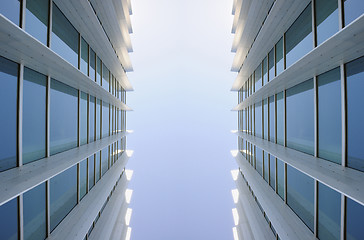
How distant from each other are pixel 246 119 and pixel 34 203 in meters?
14.1

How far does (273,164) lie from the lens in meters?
8.68

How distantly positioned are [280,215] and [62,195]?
810 cm

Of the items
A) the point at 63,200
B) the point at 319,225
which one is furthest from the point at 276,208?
the point at 63,200

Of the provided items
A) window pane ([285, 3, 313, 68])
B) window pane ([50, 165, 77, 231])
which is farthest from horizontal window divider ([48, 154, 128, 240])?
window pane ([285, 3, 313, 68])

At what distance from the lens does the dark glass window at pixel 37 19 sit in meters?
4.50

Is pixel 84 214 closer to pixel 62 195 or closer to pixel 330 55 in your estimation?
pixel 62 195

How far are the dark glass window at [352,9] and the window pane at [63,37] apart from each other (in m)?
8.24

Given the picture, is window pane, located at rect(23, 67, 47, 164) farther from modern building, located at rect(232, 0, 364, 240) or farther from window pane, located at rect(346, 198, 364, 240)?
window pane, located at rect(346, 198, 364, 240)

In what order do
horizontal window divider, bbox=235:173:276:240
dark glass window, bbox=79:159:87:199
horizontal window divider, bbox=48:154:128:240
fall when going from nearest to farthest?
horizontal window divider, bbox=48:154:128:240, dark glass window, bbox=79:159:87:199, horizontal window divider, bbox=235:173:276:240

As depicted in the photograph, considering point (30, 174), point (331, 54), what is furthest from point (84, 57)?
point (331, 54)

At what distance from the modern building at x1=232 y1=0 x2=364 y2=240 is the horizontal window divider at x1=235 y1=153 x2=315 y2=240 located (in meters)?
0.03

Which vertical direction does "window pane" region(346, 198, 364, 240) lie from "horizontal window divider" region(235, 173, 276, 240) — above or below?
above

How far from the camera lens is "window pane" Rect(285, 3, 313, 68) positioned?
18.7 feet

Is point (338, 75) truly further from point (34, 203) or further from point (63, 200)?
point (63, 200)
